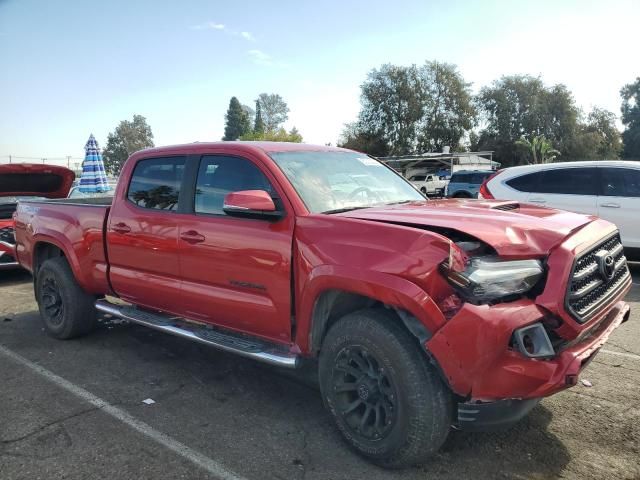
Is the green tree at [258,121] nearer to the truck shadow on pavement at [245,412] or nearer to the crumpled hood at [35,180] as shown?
the crumpled hood at [35,180]

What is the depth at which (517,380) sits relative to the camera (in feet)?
8.14

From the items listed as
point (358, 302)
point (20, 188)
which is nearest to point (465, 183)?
point (20, 188)

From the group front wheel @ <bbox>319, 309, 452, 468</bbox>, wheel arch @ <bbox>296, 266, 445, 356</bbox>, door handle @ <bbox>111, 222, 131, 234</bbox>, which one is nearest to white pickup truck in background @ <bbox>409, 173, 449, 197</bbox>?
door handle @ <bbox>111, 222, 131, 234</bbox>

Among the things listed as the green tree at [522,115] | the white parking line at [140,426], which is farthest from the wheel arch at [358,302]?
the green tree at [522,115]

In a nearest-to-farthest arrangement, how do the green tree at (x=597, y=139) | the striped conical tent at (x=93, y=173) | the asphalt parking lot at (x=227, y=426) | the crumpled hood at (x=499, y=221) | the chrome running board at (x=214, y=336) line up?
the crumpled hood at (x=499, y=221)
the asphalt parking lot at (x=227, y=426)
the chrome running board at (x=214, y=336)
the striped conical tent at (x=93, y=173)
the green tree at (x=597, y=139)

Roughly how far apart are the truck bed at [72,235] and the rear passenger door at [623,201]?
22.8 ft

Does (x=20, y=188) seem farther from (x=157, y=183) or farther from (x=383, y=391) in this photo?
(x=383, y=391)

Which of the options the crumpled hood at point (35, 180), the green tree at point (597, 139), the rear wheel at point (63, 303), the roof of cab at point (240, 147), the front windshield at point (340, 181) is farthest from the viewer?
the green tree at point (597, 139)

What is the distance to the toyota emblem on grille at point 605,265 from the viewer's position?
2.93m

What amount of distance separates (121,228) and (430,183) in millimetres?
31758

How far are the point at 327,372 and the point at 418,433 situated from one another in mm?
642

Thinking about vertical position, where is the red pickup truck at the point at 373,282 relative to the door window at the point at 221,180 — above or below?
below

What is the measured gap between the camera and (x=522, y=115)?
5734 centimetres

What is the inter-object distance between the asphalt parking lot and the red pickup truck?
43 cm
